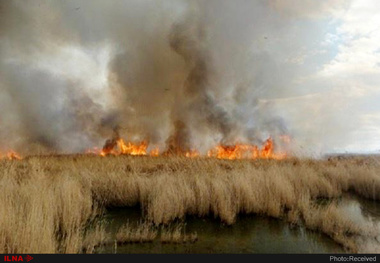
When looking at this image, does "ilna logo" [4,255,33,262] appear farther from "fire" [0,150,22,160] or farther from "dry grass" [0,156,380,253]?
"fire" [0,150,22,160]

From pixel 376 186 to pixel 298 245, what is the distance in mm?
7507

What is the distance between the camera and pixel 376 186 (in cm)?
1275

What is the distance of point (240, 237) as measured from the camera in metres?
7.84

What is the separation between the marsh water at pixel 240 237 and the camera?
22.7 ft

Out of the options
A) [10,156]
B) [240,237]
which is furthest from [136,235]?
[10,156]

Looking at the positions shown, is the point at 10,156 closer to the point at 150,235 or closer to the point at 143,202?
the point at 143,202

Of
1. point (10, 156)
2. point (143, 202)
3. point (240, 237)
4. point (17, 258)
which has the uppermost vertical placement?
point (10, 156)

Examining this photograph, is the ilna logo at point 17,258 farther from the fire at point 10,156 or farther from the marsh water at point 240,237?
the fire at point 10,156

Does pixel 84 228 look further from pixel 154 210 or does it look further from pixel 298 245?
pixel 298 245

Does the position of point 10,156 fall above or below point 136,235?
above

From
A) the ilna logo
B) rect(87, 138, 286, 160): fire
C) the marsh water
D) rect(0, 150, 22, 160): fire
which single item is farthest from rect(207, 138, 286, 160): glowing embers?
the ilna logo

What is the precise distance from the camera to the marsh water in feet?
22.7

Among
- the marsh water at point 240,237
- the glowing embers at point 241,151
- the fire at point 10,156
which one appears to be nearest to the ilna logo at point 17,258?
the marsh water at point 240,237

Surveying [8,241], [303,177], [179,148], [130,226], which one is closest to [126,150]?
[179,148]
